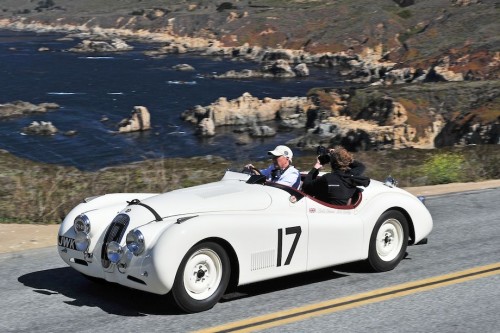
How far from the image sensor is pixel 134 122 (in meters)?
68.3

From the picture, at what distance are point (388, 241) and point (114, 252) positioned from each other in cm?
369

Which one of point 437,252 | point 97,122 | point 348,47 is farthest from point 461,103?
point 348,47

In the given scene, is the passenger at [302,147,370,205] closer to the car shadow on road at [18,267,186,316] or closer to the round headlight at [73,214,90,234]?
the car shadow on road at [18,267,186,316]

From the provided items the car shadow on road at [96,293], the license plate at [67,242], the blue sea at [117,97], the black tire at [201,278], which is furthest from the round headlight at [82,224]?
the blue sea at [117,97]

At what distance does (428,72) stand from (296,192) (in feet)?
285

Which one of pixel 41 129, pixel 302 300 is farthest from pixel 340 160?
pixel 41 129

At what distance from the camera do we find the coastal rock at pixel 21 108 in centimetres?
7281

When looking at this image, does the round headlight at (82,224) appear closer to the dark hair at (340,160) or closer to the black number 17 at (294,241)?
the black number 17 at (294,241)

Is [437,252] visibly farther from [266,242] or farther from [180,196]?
[180,196]

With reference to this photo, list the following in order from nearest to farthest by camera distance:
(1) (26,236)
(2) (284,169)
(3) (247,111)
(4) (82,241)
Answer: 1. (4) (82,241)
2. (2) (284,169)
3. (1) (26,236)
4. (3) (247,111)

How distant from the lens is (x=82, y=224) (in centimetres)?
888

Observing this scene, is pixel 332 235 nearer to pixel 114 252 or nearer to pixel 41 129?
pixel 114 252

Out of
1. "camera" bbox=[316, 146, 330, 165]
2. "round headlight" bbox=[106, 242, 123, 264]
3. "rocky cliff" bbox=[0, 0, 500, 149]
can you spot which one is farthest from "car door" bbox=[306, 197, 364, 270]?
"rocky cliff" bbox=[0, 0, 500, 149]

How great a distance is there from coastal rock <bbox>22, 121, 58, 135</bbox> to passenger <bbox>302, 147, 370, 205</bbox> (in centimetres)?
5748
